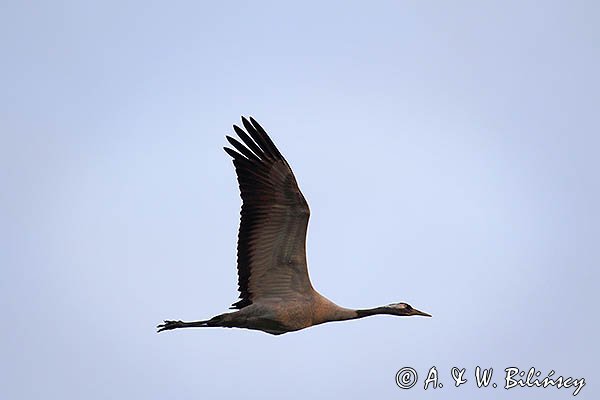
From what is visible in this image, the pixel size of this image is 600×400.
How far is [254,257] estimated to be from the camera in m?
21.3

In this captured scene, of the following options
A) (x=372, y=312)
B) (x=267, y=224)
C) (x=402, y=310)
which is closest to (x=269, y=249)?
(x=267, y=224)

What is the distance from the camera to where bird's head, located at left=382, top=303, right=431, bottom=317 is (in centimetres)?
2320

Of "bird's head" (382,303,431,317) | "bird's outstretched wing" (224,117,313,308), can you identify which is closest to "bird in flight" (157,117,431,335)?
"bird's outstretched wing" (224,117,313,308)

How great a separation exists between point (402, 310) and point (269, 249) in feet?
12.2

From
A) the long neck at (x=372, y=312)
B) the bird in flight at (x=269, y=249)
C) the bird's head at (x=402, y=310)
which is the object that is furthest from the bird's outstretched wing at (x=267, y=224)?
the bird's head at (x=402, y=310)

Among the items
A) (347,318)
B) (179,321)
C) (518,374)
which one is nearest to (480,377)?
(518,374)

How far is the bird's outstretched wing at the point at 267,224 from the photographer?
68.3ft

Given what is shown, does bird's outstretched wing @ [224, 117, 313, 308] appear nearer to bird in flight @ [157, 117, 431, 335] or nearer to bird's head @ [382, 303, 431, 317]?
bird in flight @ [157, 117, 431, 335]

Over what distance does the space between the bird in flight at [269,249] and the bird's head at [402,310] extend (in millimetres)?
1934

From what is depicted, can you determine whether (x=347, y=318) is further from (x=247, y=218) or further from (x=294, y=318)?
(x=247, y=218)

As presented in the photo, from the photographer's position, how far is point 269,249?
2114 cm

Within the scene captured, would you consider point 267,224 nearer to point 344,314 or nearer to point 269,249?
point 269,249

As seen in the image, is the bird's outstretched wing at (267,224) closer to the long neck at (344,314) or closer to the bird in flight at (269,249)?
the bird in flight at (269,249)

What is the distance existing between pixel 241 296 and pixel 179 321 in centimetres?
127
